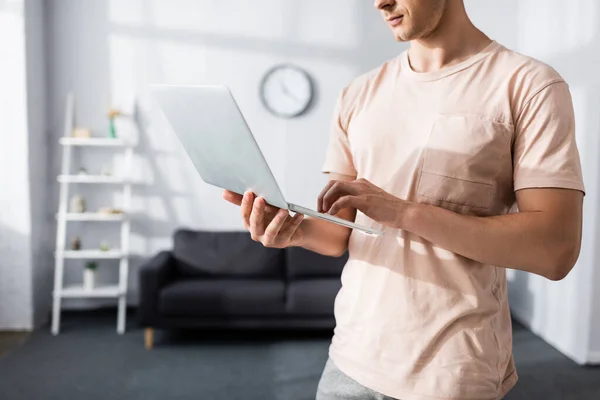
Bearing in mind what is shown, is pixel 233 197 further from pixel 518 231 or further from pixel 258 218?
pixel 518 231

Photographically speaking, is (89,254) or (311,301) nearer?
(311,301)

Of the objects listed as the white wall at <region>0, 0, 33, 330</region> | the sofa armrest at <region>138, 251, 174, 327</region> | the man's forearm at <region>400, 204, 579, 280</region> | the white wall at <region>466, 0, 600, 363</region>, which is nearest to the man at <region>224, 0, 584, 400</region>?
the man's forearm at <region>400, 204, 579, 280</region>

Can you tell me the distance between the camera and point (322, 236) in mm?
1104

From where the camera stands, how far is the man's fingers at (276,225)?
0.93 m

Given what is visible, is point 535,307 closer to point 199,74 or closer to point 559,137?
point 199,74

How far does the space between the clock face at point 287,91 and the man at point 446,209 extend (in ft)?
11.6

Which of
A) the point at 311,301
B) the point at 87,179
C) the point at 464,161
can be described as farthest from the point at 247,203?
the point at 87,179

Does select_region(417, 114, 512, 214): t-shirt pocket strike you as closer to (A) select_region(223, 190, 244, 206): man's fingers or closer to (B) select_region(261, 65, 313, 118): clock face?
(A) select_region(223, 190, 244, 206): man's fingers

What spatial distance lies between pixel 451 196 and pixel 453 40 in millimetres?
275

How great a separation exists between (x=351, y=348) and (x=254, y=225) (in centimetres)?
27

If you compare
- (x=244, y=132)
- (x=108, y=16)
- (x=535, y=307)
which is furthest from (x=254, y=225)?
(x=108, y=16)

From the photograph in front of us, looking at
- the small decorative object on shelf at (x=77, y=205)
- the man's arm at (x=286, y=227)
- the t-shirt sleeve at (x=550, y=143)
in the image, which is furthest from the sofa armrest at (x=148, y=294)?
the t-shirt sleeve at (x=550, y=143)

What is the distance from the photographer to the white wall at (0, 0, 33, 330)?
12.7ft

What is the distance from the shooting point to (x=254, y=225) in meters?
0.95
